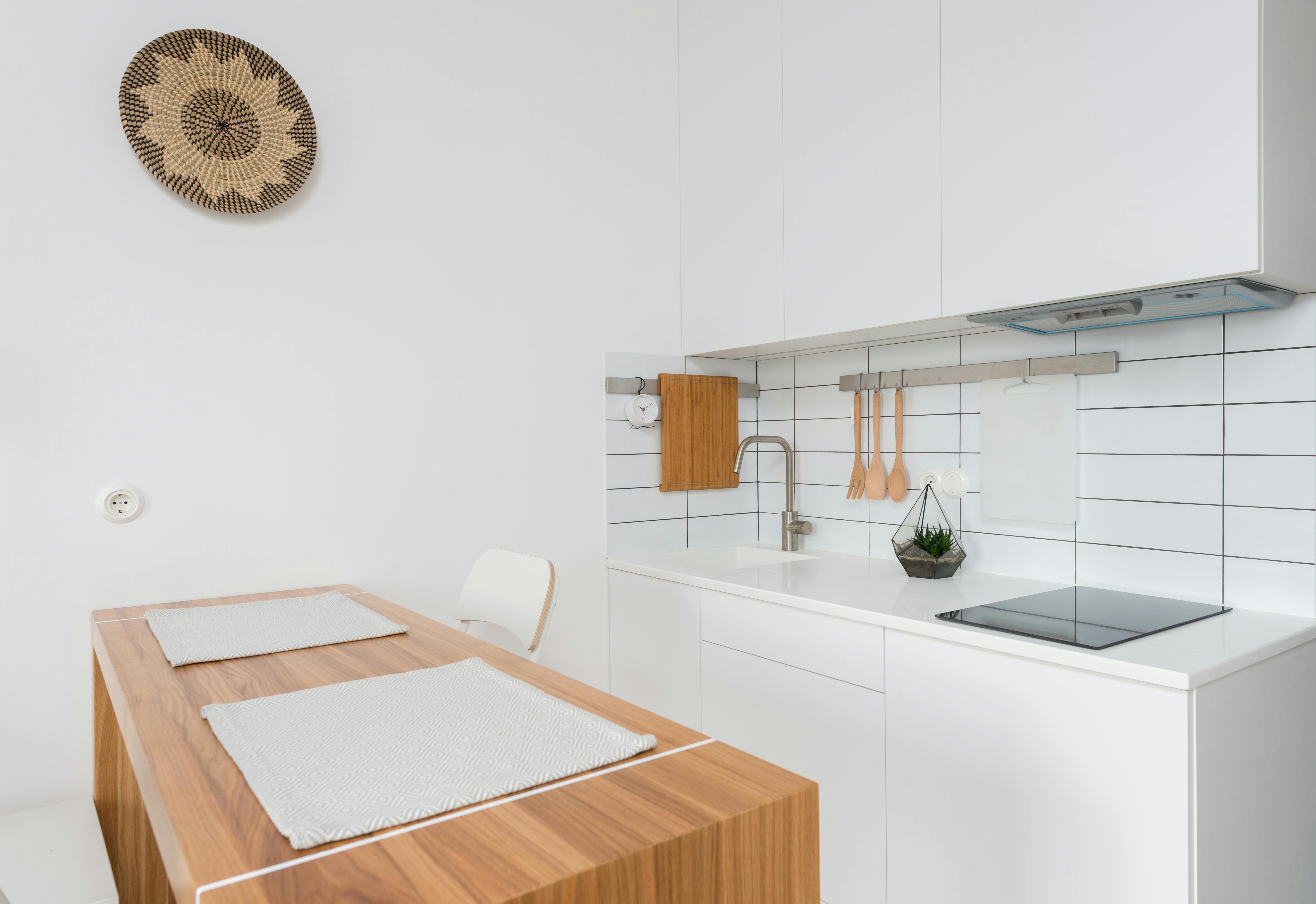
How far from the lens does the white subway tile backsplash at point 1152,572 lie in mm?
1683

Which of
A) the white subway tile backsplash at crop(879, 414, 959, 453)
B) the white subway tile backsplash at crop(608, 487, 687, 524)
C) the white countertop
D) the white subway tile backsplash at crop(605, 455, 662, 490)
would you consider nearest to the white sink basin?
the white countertop

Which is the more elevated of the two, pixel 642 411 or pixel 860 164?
pixel 860 164

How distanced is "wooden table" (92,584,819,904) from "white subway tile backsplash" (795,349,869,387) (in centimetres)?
166

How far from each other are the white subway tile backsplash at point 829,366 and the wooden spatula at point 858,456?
9cm

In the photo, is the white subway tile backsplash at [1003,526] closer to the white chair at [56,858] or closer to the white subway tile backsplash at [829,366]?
the white subway tile backsplash at [829,366]

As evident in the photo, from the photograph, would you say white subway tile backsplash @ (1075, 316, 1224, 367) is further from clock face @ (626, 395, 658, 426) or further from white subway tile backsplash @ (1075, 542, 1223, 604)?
clock face @ (626, 395, 658, 426)

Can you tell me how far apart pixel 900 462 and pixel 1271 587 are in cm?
92

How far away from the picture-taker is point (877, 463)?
7.73 ft

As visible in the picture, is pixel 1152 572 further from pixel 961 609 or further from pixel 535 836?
pixel 535 836

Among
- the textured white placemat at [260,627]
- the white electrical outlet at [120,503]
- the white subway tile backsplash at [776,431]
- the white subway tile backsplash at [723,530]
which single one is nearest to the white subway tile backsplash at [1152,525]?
the white subway tile backsplash at [776,431]

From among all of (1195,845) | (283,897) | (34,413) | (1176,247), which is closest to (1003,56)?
(1176,247)

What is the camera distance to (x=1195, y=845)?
1.21 metres

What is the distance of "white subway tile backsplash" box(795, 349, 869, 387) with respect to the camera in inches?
95.0

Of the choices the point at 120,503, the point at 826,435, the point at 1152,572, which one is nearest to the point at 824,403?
the point at 826,435
